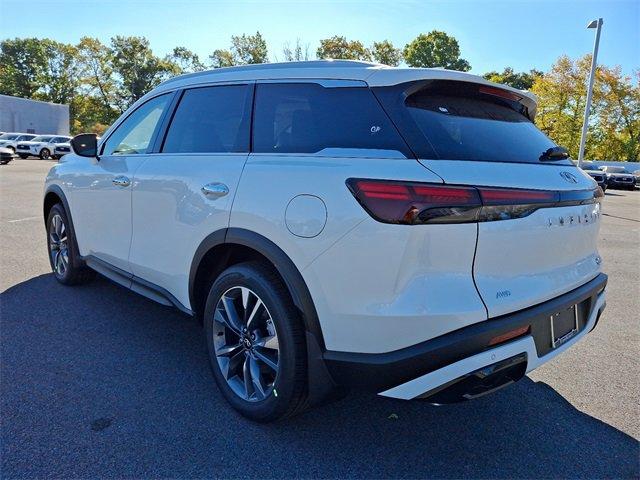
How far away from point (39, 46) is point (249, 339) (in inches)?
3327

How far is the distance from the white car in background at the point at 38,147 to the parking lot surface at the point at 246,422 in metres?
35.6

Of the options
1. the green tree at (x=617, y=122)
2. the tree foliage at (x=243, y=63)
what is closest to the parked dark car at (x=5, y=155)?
the tree foliage at (x=243, y=63)

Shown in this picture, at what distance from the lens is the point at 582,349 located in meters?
3.66

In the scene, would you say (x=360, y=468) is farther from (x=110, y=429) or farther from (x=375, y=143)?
(x=375, y=143)

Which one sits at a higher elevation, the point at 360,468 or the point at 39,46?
the point at 39,46

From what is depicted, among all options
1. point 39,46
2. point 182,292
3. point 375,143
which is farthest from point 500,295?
point 39,46

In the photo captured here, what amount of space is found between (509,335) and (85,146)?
3.59 meters

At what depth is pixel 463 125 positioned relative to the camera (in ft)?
7.75

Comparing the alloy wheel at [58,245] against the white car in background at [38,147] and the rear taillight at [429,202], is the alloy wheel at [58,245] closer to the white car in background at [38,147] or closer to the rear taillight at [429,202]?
the rear taillight at [429,202]

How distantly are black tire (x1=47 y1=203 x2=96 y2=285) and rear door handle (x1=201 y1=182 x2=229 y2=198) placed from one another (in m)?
2.30

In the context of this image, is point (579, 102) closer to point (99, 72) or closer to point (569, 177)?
point (569, 177)

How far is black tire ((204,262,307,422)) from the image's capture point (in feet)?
7.50

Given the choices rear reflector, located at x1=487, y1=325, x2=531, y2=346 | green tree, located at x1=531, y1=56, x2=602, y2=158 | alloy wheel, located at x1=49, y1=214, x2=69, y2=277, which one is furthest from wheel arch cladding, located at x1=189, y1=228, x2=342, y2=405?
green tree, located at x1=531, y1=56, x2=602, y2=158

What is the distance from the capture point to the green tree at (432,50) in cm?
5841
